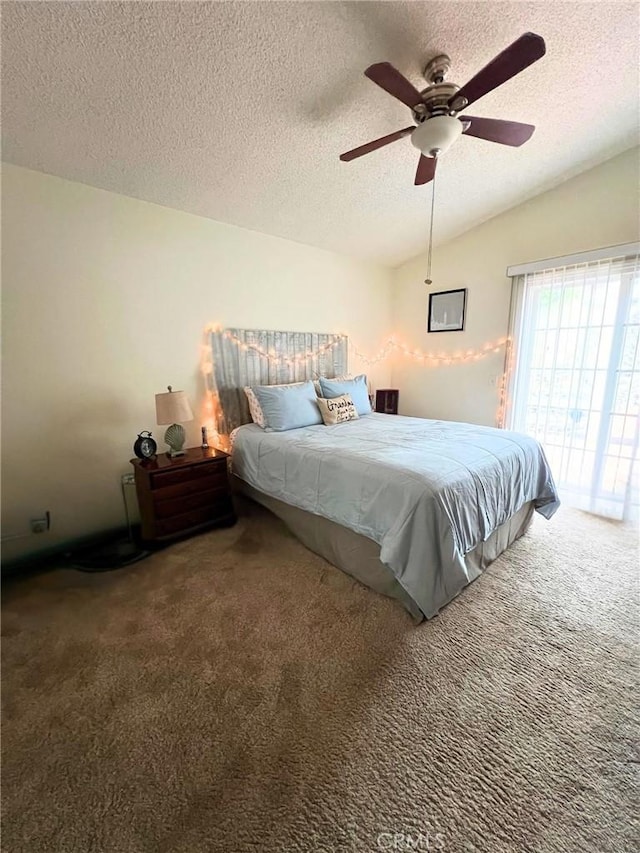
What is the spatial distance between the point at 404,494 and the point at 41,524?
2.31 meters

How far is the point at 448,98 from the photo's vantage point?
1.56 meters

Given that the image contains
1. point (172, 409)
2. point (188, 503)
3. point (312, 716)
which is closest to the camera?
point (312, 716)

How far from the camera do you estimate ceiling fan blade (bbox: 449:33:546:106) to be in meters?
1.19

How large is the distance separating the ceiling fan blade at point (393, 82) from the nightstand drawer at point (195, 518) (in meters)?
2.54

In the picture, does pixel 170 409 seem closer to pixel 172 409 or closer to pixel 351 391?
pixel 172 409

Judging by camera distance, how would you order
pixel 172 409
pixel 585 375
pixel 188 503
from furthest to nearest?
pixel 585 375 < pixel 188 503 < pixel 172 409

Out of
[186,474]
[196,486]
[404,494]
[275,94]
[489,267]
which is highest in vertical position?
[275,94]

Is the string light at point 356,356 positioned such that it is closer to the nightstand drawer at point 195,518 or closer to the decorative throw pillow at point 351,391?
the decorative throw pillow at point 351,391

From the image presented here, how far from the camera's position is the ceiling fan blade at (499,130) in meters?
1.62

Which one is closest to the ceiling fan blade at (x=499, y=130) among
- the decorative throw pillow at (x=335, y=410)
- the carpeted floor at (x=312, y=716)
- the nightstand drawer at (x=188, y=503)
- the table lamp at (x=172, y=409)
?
the decorative throw pillow at (x=335, y=410)

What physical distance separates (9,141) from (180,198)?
93 cm

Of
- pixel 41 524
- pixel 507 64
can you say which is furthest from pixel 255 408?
pixel 507 64

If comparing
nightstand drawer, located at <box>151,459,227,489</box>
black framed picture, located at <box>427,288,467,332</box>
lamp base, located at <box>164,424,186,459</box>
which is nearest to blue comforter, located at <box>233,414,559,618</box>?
nightstand drawer, located at <box>151,459,227,489</box>

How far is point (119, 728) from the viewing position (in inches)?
48.3
